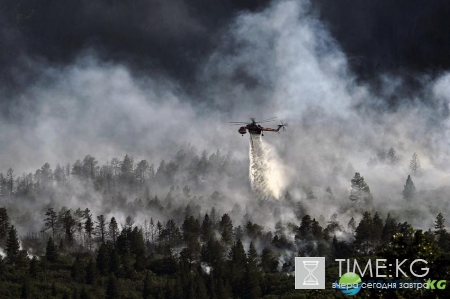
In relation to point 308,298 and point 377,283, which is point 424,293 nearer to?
point 377,283

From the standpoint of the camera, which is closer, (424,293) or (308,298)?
(424,293)

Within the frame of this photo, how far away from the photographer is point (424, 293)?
8869cm

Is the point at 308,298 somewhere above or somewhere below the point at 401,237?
below

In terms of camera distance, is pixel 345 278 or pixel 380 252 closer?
pixel 380 252

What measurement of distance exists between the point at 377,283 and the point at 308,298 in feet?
30.3

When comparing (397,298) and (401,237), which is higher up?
(401,237)

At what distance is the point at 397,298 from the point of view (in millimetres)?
87875

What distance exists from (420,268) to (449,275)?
3.89m

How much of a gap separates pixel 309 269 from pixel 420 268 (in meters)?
60.7

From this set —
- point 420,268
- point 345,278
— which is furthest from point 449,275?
point 345,278

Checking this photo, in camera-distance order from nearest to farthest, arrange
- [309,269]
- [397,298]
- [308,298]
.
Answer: [397,298], [308,298], [309,269]

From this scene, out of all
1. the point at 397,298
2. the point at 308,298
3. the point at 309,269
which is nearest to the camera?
the point at 397,298

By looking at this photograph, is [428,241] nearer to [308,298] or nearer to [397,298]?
[397,298]

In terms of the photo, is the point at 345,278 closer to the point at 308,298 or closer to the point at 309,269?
the point at 308,298
